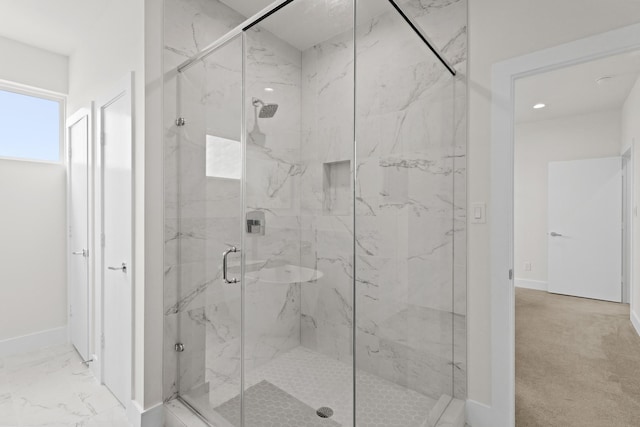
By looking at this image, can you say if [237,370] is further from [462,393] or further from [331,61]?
[331,61]

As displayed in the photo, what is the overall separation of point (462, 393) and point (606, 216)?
4500 millimetres

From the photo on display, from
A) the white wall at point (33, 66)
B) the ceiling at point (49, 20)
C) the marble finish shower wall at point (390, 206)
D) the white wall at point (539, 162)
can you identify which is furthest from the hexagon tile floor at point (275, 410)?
the white wall at point (539, 162)

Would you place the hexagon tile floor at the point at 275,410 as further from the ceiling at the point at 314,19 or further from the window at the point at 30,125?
the window at the point at 30,125

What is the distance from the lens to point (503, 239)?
1.75m

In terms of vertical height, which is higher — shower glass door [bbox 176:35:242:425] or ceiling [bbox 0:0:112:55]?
ceiling [bbox 0:0:112:55]

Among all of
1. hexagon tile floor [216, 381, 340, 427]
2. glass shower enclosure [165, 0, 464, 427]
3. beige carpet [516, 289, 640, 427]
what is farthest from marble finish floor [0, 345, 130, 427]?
beige carpet [516, 289, 640, 427]

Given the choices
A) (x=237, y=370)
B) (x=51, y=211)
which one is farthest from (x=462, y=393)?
(x=51, y=211)

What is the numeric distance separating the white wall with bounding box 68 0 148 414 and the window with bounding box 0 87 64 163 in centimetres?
103

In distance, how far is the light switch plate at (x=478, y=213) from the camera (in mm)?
1823

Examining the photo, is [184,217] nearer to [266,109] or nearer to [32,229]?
[266,109]

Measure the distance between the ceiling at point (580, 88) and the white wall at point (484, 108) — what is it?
1570 mm

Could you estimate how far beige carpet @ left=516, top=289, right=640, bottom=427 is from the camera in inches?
78.7

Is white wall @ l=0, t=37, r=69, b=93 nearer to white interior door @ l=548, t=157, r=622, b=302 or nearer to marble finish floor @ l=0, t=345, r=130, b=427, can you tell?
marble finish floor @ l=0, t=345, r=130, b=427

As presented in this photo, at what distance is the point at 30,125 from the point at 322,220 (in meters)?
3.34
